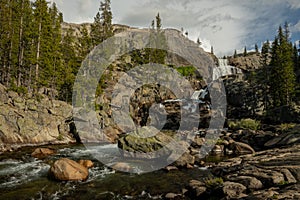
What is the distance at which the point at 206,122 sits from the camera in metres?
45.1

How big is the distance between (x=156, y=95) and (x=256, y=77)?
81.2ft

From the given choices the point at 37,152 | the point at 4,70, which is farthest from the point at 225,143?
the point at 4,70

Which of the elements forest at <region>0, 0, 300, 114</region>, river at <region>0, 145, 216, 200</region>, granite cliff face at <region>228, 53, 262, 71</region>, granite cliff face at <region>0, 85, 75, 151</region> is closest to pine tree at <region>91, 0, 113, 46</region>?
forest at <region>0, 0, 300, 114</region>

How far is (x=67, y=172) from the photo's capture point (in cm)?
1415

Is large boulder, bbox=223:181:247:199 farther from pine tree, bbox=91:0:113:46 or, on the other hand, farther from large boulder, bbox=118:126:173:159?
pine tree, bbox=91:0:113:46

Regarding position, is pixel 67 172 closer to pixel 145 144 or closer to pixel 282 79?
pixel 145 144

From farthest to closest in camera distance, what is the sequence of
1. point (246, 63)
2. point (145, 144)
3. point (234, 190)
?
point (246, 63) < point (145, 144) < point (234, 190)

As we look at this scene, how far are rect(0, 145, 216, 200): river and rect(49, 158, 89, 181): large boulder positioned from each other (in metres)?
0.38

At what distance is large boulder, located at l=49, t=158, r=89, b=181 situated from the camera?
14094 mm

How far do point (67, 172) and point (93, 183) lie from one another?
1704 millimetres

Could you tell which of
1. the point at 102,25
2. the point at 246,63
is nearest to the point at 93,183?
the point at 102,25

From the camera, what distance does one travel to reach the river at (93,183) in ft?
40.4

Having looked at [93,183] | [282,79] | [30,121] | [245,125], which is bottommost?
[93,183]

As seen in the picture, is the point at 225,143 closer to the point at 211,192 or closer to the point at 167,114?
the point at 211,192
